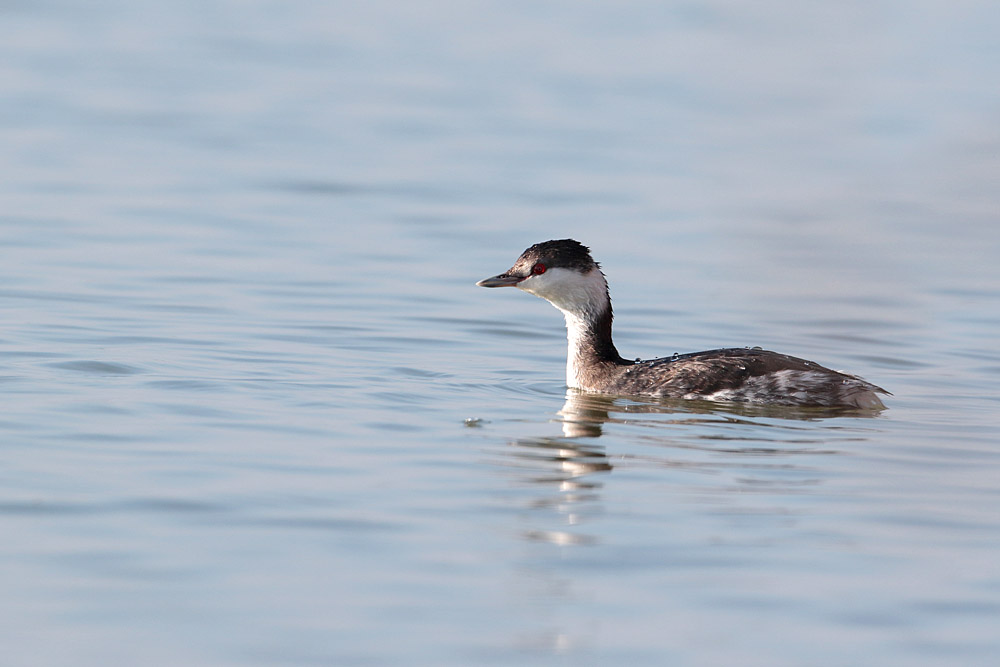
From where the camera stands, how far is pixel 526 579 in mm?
7309

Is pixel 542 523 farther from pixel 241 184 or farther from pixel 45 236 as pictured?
pixel 241 184

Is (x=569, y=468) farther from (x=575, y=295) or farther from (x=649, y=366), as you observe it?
(x=575, y=295)

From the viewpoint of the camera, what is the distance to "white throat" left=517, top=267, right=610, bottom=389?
43.5 ft

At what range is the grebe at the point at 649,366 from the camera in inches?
475

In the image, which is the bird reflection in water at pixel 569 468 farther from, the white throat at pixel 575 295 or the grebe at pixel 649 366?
the white throat at pixel 575 295

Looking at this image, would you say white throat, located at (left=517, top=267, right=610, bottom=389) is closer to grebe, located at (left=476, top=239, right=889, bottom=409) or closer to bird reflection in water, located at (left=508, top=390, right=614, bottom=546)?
grebe, located at (left=476, top=239, right=889, bottom=409)

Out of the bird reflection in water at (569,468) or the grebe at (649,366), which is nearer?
the bird reflection in water at (569,468)

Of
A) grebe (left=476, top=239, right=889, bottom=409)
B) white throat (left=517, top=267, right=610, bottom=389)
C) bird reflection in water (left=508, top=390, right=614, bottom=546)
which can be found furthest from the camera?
white throat (left=517, top=267, right=610, bottom=389)

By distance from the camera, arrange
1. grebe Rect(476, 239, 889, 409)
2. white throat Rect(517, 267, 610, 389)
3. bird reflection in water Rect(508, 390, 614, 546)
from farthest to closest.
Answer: white throat Rect(517, 267, 610, 389) < grebe Rect(476, 239, 889, 409) < bird reflection in water Rect(508, 390, 614, 546)

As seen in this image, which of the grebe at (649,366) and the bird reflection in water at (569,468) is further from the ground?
the grebe at (649,366)

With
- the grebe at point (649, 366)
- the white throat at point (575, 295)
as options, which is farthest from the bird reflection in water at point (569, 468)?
the white throat at point (575, 295)

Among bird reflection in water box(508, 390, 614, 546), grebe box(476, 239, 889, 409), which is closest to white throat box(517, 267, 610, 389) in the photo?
grebe box(476, 239, 889, 409)

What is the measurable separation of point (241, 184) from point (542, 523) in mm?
15059

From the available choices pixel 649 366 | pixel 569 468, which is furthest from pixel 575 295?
pixel 569 468
